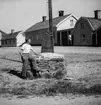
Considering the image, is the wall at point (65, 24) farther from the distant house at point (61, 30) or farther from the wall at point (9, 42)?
the wall at point (9, 42)

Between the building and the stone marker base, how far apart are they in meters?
26.0

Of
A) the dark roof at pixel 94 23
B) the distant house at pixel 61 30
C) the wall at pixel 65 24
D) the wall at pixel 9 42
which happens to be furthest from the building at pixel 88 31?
the wall at pixel 9 42

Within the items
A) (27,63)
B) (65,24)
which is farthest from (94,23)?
(27,63)

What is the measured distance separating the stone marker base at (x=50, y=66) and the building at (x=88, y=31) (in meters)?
26.0

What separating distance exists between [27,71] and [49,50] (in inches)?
49.1

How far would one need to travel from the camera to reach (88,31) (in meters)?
34.7

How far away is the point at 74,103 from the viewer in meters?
4.58

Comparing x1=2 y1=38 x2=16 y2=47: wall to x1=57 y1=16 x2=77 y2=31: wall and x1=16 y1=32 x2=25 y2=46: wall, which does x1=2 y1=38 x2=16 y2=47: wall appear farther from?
x1=57 y1=16 x2=77 y2=31: wall

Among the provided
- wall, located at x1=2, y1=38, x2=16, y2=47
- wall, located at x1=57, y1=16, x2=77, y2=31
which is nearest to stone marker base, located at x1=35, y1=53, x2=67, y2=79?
wall, located at x1=57, y1=16, x2=77, y2=31

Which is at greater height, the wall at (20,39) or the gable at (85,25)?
the gable at (85,25)

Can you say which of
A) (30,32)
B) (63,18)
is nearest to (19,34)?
(30,32)

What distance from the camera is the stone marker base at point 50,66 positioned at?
7340 mm

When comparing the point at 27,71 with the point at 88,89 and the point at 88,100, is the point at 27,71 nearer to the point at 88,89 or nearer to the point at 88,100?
the point at 88,89

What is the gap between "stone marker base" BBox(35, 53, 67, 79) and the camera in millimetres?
7340
